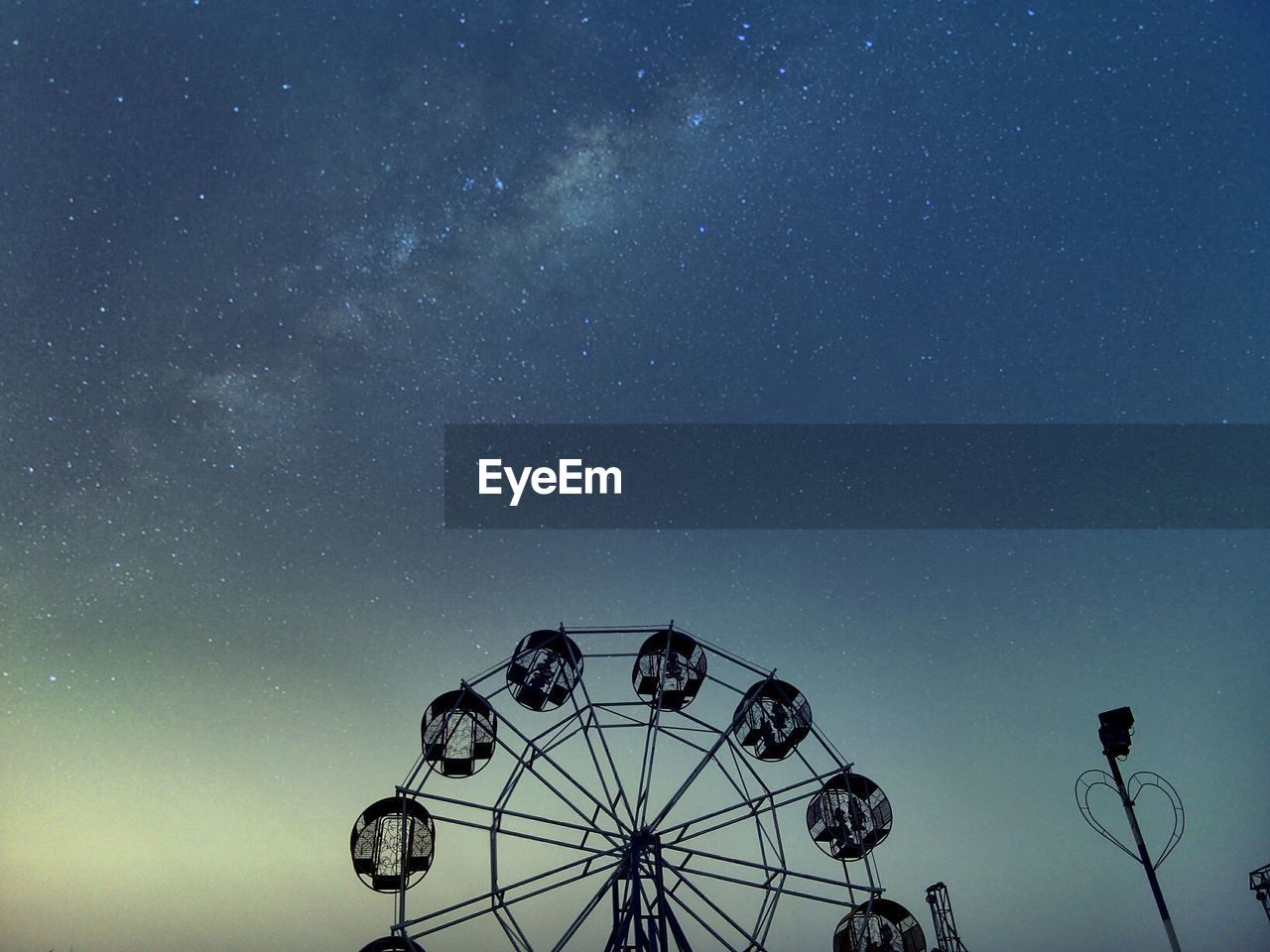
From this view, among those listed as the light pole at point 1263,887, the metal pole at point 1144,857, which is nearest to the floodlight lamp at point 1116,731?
the metal pole at point 1144,857

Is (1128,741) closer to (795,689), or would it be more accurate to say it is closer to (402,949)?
(795,689)

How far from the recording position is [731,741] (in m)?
15.7

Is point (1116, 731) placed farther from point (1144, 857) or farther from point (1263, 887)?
point (1263, 887)

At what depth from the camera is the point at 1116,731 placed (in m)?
12.5

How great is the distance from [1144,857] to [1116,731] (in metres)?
1.76

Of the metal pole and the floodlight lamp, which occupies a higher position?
the floodlight lamp

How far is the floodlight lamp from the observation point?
485 inches

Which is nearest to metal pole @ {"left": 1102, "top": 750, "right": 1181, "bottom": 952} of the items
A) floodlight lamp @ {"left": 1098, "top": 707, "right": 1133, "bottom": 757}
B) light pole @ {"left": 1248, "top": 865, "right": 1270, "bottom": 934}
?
floodlight lamp @ {"left": 1098, "top": 707, "right": 1133, "bottom": 757}

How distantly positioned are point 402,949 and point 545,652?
5.42 meters

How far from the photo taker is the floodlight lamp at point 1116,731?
12.3 metres

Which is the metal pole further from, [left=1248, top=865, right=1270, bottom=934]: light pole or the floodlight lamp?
[left=1248, top=865, right=1270, bottom=934]: light pole

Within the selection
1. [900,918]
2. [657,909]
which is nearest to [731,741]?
[657,909]

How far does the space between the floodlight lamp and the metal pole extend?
135 mm

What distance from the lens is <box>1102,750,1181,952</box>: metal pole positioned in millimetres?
10922
